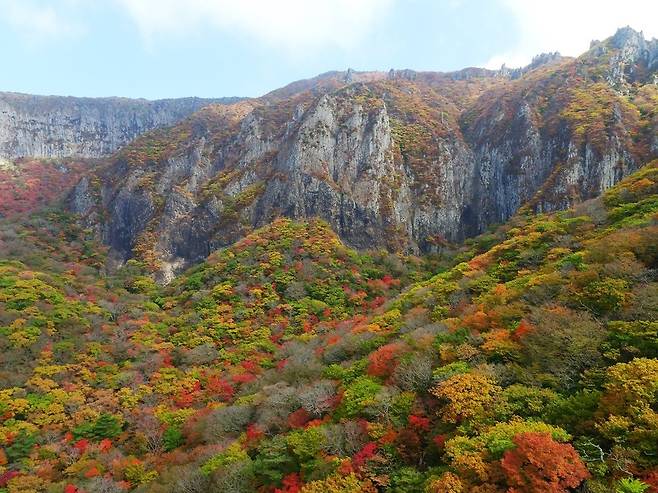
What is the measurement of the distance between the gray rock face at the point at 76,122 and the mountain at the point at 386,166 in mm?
57972

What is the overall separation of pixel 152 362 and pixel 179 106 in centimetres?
15645

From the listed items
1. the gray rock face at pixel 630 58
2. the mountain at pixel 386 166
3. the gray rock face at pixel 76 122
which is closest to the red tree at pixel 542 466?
the mountain at pixel 386 166

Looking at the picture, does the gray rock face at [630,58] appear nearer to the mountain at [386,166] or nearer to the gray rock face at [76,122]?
the mountain at [386,166]

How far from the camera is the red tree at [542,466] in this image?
1442 cm

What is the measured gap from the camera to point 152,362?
4791 cm

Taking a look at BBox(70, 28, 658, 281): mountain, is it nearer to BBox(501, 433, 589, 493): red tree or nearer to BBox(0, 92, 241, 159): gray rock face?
BBox(0, 92, 241, 159): gray rock face

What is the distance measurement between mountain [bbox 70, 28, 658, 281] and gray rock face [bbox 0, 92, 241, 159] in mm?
57972

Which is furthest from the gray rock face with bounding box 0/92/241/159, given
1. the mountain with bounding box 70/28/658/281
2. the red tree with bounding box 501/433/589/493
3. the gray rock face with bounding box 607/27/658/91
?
the red tree with bounding box 501/433/589/493

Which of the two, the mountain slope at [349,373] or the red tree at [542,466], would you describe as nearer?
the red tree at [542,466]

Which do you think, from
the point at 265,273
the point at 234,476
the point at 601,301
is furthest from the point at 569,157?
the point at 234,476

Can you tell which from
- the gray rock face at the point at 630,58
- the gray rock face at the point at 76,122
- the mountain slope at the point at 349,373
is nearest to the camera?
the mountain slope at the point at 349,373

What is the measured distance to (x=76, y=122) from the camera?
541ft

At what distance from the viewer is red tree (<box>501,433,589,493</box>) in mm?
14422

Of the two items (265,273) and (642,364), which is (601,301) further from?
(265,273)
